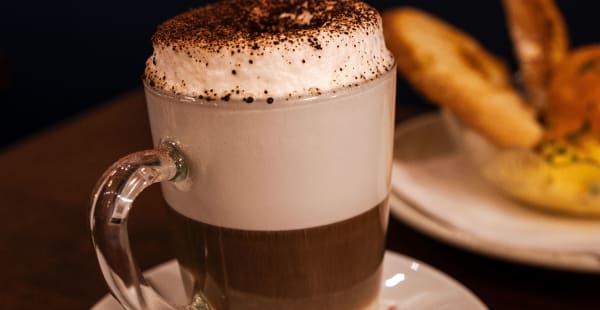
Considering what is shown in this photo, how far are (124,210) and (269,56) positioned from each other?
0.15 metres

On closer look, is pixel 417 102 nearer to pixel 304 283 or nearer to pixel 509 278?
pixel 509 278

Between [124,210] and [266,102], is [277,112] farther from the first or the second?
[124,210]

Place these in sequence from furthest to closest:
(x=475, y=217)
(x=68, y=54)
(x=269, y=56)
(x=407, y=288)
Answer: (x=68, y=54) < (x=475, y=217) < (x=407, y=288) < (x=269, y=56)

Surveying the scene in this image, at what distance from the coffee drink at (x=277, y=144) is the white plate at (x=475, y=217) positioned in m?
0.19

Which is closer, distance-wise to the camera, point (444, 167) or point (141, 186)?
point (141, 186)

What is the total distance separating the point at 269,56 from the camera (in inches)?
16.7

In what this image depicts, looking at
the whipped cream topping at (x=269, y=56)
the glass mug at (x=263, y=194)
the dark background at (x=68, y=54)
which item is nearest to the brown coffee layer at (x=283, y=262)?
the glass mug at (x=263, y=194)

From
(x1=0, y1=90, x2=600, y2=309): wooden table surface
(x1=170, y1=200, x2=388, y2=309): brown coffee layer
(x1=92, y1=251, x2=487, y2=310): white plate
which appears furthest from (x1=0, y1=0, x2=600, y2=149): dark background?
(x1=170, y1=200, x2=388, y2=309): brown coffee layer

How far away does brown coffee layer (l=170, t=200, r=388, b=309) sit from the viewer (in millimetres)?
477

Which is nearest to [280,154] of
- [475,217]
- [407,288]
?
[407,288]

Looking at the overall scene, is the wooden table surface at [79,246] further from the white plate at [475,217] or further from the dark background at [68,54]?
the dark background at [68,54]

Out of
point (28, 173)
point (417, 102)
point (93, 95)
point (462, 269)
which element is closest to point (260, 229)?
point (462, 269)

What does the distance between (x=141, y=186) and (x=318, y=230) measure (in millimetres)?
133

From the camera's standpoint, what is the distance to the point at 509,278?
658 millimetres
